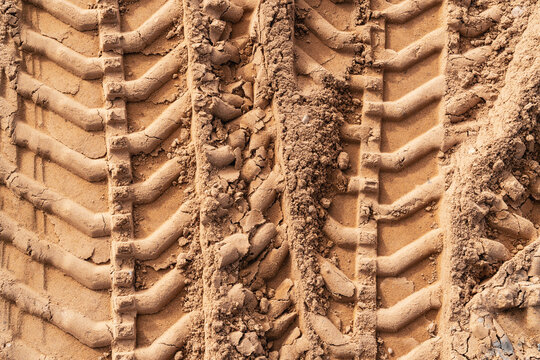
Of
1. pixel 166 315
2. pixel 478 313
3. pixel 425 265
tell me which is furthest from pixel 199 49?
pixel 478 313

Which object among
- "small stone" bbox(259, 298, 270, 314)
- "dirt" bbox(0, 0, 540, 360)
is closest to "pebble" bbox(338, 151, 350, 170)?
"dirt" bbox(0, 0, 540, 360)

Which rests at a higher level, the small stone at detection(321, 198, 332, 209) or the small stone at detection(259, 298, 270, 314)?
the small stone at detection(321, 198, 332, 209)

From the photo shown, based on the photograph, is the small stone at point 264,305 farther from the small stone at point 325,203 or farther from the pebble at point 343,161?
the pebble at point 343,161

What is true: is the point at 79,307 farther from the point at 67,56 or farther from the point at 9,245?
the point at 67,56

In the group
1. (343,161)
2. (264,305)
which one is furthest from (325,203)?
(264,305)

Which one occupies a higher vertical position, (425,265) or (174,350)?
(425,265)

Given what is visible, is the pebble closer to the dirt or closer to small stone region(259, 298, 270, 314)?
the dirt

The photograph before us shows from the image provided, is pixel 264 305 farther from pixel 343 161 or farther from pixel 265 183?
pixel 343 161

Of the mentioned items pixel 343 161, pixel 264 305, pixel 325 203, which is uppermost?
pixel 343 161
